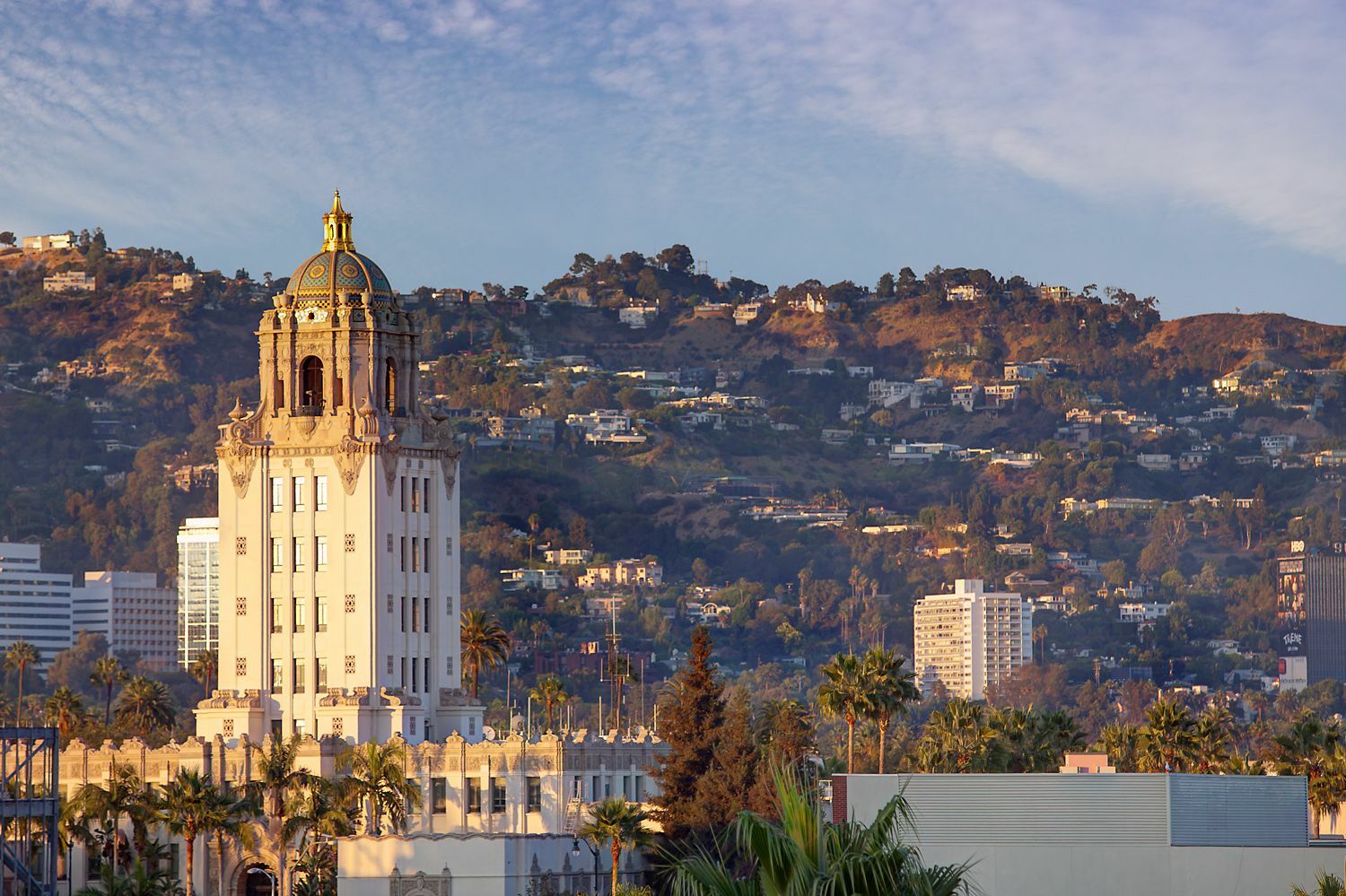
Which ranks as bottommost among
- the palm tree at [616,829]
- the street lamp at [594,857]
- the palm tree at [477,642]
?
the street lamp at [594,857]

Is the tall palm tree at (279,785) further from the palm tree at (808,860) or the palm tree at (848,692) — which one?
the palm tree at (808,860)

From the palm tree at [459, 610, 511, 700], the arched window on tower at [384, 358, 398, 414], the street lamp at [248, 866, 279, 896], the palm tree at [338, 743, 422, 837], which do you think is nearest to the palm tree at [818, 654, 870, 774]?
the palm tree at [338, 743, 422, 837]

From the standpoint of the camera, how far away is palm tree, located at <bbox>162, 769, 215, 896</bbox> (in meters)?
113

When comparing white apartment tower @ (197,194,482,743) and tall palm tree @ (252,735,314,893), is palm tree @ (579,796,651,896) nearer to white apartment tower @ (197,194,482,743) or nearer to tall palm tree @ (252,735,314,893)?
tall palm tree @ (252,735,314,893)

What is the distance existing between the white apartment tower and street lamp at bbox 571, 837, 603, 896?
19365mm

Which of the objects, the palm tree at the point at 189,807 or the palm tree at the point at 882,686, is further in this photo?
the palm tree at the point at 882,686

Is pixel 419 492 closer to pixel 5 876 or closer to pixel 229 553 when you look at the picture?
pixel 229 553

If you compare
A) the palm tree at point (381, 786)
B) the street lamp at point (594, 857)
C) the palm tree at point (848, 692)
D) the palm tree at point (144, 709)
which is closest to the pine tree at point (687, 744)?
the palm tree at point (848, 692)

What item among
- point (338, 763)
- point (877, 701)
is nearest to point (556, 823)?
point (338, 763)

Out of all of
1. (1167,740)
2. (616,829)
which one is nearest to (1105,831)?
(616,829)

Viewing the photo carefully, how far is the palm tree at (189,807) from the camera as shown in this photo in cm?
11300

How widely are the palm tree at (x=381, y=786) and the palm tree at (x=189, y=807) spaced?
6.98 metres

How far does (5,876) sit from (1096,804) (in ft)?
120

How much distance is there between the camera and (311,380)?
14212 centimetres
